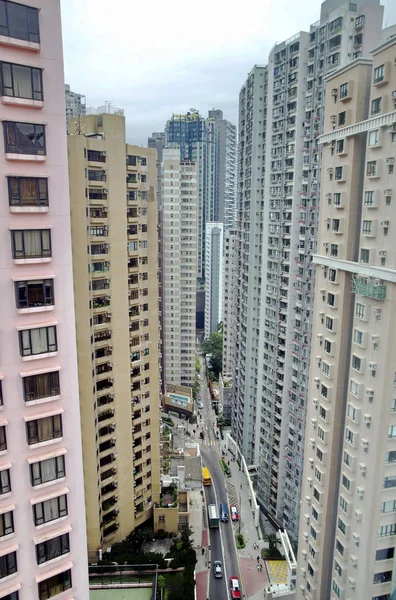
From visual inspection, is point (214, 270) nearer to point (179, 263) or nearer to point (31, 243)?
point (179, 263)

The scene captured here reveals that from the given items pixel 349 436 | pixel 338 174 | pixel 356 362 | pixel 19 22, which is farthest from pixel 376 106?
pixel 349 436

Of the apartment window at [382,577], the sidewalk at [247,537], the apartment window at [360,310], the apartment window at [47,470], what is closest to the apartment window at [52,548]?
the apartment window at [47,470]

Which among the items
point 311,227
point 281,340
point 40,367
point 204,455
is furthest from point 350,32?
point 204,455

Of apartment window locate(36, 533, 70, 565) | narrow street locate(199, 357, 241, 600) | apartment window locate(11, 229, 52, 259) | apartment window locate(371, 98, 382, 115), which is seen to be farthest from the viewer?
narrow street locate(199, 357, 241, 600)

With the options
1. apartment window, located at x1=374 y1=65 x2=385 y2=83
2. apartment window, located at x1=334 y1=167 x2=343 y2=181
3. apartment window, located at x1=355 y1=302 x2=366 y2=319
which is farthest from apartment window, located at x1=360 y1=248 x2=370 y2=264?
apartment window, located at x1=374 y1=65 x2=385 y2=83

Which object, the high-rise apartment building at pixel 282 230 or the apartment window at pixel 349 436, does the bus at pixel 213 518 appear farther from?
the apartment window at pixel 349 436

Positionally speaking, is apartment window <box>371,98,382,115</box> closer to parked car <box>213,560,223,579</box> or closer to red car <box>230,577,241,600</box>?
red car <box>230,577,241,600</box>

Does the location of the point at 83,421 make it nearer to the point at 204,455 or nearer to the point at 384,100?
the point at 384,100
